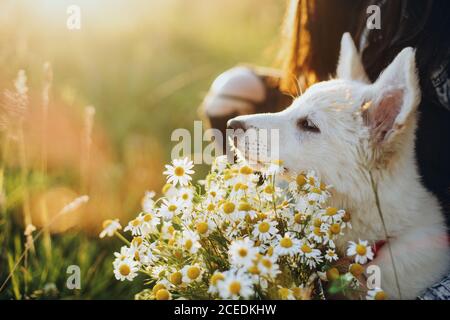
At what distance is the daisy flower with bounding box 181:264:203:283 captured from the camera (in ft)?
4.44

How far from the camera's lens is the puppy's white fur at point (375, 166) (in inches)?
65.1

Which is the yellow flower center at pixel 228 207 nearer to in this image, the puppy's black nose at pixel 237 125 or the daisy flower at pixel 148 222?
the daisy flower at pixel 148 222

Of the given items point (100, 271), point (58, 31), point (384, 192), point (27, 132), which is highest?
point (58, 31)

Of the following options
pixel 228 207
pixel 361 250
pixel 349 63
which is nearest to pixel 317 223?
pixel 361 250

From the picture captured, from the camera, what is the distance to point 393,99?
1599mm

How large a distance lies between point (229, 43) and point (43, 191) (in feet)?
7.69

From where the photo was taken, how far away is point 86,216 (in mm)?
2529

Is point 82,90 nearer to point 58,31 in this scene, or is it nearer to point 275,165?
point 58,31

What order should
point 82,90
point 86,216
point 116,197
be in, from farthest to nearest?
1. point 82,90
2. point 116,197
3. point 86,216

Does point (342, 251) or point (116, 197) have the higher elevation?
point (116, 197)

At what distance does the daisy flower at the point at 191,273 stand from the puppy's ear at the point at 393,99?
0.63 m

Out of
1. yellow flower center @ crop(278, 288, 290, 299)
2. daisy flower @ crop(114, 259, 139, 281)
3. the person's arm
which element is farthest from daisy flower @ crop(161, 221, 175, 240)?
the person's arm

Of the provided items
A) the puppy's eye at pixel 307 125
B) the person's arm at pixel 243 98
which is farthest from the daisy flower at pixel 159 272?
the person's arm at pixel 243 98
